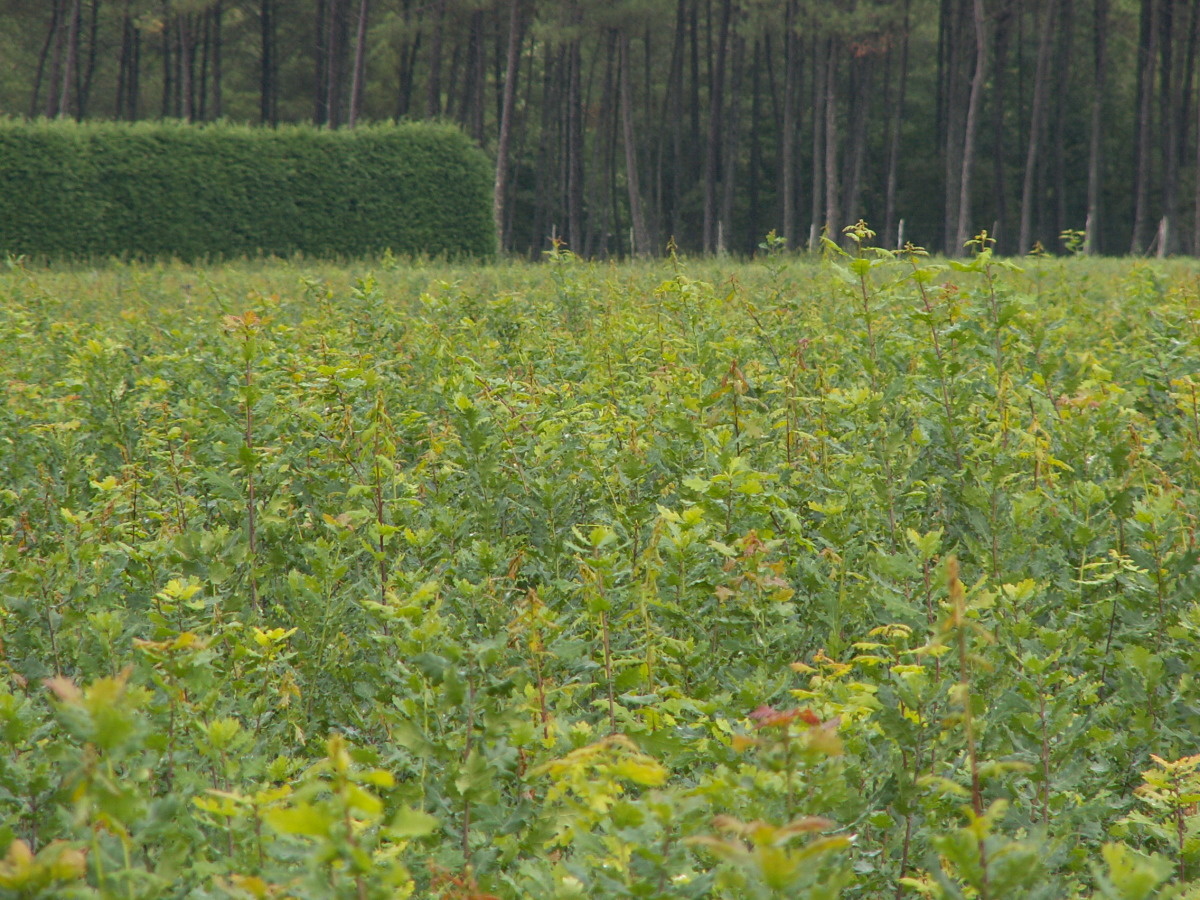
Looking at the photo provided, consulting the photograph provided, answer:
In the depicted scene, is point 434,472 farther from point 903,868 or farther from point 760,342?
point 760,342

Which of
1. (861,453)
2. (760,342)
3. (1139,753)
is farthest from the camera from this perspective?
(760,342)

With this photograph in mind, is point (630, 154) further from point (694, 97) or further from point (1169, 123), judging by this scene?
point (1169, 123)

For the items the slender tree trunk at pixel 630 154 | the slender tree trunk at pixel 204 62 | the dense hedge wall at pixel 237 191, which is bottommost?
the dense hedge wall at pixel 237 191

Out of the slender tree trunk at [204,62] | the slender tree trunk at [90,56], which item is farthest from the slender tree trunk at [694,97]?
the slender tree trunk at [90,56]

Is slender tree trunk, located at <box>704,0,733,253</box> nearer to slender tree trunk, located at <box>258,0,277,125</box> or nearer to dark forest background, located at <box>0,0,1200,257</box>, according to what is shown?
dark forest background, located at <box>0,0,1200,257</box>

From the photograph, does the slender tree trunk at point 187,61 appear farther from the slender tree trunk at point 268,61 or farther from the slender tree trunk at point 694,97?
the slender tree trunk at point 694,97

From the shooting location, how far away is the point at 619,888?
1741 millimetres

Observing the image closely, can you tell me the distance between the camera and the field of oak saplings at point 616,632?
1.78 meters

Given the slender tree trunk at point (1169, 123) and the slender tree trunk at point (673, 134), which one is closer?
the slender tree trunk at point (1169, 123)

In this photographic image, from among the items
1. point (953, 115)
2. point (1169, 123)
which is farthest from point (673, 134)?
point (1169, 123)

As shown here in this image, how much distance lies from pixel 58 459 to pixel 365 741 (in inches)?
106

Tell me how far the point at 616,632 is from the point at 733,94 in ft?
136

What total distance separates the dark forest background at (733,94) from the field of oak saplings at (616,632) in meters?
28.1

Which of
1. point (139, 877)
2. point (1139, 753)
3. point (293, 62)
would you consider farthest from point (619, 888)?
point (293, 62)
